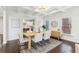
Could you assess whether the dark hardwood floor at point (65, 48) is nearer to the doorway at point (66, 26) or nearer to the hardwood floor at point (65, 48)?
the hardwood floor at point (65, 48)

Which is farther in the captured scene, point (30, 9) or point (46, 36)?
point (46, 36)

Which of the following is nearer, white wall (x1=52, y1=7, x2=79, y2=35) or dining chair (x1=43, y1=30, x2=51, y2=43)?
white wall (x1=52, y1=7, x2=79, y2=35)

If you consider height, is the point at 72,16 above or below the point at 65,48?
above

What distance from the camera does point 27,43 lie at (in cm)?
180

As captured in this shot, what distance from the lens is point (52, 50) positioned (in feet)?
5.99

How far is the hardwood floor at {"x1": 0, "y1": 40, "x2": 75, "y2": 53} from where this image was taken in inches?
69.5

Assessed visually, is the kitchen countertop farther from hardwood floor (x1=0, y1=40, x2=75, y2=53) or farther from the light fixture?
the light fixture

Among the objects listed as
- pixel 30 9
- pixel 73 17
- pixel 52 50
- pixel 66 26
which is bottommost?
pixel 52 50

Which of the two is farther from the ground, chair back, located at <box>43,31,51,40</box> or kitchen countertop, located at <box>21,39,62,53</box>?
chair back, located at <box>43,31,51,40</box>

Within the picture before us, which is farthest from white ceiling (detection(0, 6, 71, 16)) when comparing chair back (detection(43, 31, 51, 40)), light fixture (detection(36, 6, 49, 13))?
chair back (detection(43, 31, 51, 40))

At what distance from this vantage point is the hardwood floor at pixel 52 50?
1766 millimetres

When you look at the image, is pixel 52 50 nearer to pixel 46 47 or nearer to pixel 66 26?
pixel 46 47

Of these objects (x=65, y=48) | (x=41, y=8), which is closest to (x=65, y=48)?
(x=65, y=48)
